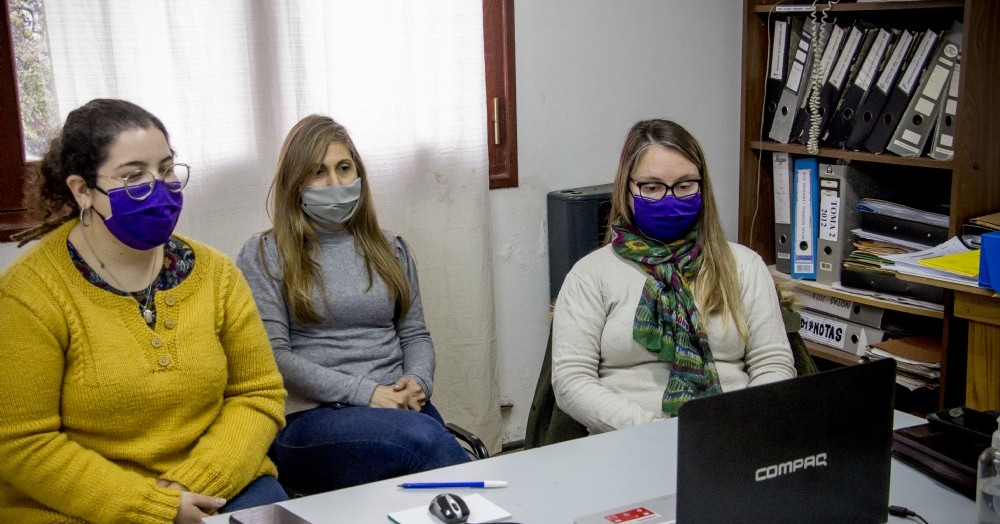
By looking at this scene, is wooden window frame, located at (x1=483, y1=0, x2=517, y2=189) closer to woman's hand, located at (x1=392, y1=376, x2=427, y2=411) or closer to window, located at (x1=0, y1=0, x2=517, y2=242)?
woman's hand, located at (x1=392, y1=376, x2=427, y2=411)

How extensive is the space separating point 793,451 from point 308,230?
4.62ft

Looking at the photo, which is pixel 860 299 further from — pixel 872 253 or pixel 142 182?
pixel 142 182

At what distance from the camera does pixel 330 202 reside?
2.34m

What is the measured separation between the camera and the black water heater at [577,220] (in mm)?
3027

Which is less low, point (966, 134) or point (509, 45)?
point (509, 45)

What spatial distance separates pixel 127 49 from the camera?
244 cm

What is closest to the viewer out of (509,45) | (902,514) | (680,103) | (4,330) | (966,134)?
(902,514)

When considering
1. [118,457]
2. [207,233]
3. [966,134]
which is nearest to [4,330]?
[118,457]

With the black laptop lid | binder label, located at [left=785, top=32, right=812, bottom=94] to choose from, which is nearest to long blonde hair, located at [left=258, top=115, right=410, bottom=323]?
the black laptop lid

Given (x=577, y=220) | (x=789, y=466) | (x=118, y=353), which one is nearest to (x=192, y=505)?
(x=118, y=353)

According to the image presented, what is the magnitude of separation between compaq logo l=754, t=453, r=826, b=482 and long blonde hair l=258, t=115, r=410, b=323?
1309 millimetres

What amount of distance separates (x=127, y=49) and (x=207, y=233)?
509mm

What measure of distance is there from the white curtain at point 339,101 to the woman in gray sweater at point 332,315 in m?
0.29

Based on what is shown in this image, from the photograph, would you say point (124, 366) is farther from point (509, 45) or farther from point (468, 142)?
point (509, 45)
